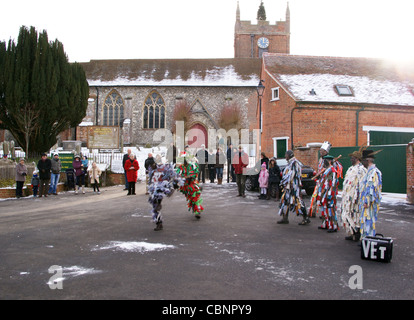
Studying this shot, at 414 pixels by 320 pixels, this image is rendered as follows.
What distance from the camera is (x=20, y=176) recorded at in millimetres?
14656

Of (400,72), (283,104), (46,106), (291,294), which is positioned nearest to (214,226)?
(291,294)

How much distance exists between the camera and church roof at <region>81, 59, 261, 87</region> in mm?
40219

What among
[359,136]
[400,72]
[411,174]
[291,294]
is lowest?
[291,294]

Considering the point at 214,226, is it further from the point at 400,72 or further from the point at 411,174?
the point at 400,72

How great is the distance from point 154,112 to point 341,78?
22.4 meters

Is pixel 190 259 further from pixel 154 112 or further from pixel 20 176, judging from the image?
pixel 154 112

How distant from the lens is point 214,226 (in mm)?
8289

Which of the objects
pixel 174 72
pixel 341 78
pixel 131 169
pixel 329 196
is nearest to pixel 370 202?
pixel 329 196

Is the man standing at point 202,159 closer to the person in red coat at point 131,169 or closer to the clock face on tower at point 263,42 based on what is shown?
the person in red coat at point 131,169

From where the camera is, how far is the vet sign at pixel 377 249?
5.50 meters

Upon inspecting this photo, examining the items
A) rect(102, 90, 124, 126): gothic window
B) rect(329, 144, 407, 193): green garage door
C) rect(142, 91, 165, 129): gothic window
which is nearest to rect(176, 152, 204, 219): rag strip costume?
rect(329, 144, 407, 193): green garage door

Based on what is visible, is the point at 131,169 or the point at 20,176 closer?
the point at 131,169

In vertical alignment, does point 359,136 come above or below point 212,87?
below

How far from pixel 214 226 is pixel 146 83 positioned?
111 feet
